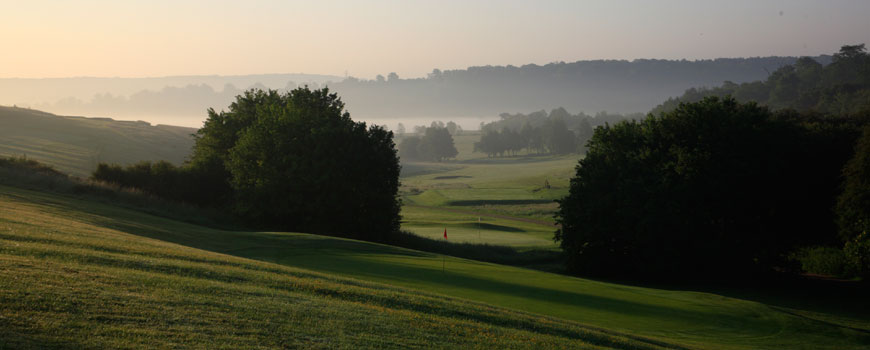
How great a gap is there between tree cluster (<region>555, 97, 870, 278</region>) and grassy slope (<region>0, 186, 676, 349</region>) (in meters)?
26.2

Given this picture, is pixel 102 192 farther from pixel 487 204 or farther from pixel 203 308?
pixel 487 204

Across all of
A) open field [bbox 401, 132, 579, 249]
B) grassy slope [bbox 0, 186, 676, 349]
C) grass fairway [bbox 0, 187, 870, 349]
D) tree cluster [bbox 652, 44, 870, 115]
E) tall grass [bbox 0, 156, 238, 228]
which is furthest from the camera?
tree cluster [bbox 652, 44, 870, 115]

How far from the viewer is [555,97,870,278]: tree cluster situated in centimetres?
4056

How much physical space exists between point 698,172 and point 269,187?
34.2 m

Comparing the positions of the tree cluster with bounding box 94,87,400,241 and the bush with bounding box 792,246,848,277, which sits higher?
the tree cluster with bounding box 94,87,400,241

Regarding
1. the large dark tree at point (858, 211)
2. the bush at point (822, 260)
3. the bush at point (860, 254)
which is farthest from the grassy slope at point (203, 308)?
the bush at point (822, 260)

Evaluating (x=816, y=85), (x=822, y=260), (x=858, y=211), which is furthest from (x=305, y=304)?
(x=816, y=85)

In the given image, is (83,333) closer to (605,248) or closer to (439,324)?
(439,324)

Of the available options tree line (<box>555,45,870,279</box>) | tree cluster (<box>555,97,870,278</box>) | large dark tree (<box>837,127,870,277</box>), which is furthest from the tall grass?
large dark tree (<box>837,127,870,277</box>)

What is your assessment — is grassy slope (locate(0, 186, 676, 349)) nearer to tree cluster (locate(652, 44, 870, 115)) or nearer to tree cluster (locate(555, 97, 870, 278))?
tree cluster (locate(555, 97, 870, 278))

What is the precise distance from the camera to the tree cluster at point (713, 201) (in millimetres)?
40562

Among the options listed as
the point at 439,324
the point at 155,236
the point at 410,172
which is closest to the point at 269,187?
the point at 155,236

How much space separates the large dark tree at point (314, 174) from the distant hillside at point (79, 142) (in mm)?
33491

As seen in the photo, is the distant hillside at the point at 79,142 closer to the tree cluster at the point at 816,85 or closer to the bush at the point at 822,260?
the bush at the point at 822,260
